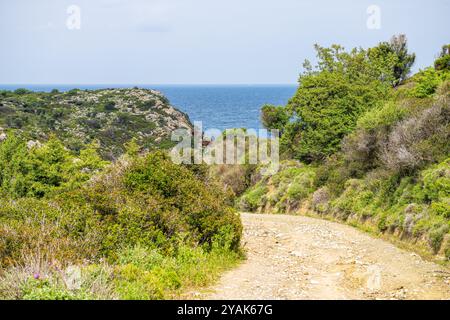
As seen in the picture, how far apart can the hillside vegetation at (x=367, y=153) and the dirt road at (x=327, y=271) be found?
2067 mm

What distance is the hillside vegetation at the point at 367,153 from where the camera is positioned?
1831cm

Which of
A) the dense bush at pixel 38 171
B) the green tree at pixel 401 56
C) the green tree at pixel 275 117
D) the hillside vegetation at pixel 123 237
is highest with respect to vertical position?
the green tree at pixel 401 56

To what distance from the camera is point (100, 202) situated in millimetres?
12727

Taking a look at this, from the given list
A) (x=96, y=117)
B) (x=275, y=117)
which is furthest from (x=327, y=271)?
(x=96, y=117)

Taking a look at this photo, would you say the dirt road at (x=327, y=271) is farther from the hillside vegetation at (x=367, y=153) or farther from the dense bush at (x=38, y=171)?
the dense bush at (x=38, y=171)

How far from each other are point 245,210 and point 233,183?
19.6 feet

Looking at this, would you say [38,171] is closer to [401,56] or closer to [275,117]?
[275,117]

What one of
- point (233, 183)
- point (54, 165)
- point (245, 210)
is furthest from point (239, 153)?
point (54, 165)

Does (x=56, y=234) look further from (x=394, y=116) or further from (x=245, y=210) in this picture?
(x=245, y=210)

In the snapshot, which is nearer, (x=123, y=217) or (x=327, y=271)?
(x=123, y=217)

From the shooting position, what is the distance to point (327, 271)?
41.2 ft

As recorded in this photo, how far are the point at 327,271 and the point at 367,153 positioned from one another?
14.8 meters

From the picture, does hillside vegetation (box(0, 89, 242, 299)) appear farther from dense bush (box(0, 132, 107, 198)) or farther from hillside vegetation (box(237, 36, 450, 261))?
dense bush (box(0, 132, 107, 198))

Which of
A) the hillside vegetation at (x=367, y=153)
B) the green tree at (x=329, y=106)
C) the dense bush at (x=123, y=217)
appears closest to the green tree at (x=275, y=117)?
the hillside vegetation at (x=367, y=153)
